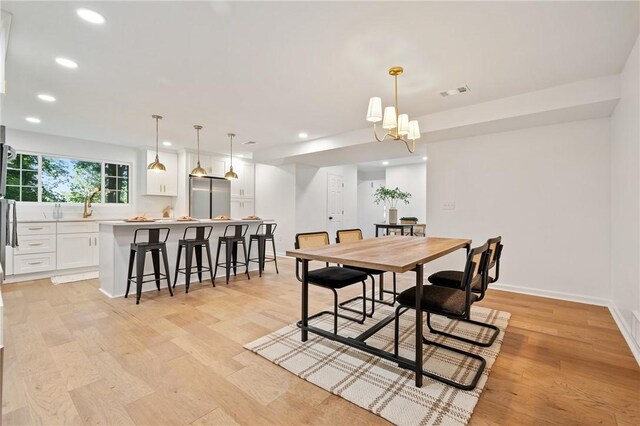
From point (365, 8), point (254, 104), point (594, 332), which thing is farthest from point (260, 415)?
point (254, 104)

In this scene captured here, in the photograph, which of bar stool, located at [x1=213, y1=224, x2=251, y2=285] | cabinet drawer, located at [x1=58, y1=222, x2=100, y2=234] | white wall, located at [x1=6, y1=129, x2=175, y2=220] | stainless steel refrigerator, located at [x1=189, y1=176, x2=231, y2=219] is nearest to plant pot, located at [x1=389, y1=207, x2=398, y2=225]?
bar stool, located at [x1=213, y1=224, x2=251, y2=285]

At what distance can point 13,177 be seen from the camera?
16.0 feet

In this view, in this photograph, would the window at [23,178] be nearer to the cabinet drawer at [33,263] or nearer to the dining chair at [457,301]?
the cabinet drawer at [33,263]

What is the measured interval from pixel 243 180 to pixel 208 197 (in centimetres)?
103

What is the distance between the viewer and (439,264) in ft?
15.1

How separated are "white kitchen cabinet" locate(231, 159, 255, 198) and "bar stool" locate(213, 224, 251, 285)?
2.29 metres

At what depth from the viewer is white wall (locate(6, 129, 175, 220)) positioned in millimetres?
4941

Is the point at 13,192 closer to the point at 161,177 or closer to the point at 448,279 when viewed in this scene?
the point at 161,177

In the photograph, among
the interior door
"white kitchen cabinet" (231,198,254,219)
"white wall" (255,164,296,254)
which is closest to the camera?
"white wall" (255,164,296,254)

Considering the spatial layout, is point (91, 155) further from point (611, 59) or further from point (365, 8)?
point (611, 59)

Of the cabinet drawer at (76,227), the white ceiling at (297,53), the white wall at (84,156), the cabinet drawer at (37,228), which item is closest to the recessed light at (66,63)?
the white ceiling at (297,53)

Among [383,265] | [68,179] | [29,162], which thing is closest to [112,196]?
[68,179]

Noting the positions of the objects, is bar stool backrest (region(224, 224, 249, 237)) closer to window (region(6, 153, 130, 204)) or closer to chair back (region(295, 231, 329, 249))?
chair back (region(295, 231, 329, 249))

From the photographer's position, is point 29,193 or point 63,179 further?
point 63,179
